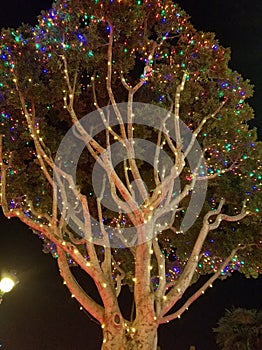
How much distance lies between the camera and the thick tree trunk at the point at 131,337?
6336 millimetres

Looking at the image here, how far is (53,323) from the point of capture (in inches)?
547

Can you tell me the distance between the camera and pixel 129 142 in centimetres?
729

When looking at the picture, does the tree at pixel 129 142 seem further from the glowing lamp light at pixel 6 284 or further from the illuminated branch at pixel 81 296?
the glowing lamp light at pixel 6 284

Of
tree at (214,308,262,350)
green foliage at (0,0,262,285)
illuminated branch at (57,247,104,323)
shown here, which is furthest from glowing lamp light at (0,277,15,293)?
tree at (214,308,262,350)

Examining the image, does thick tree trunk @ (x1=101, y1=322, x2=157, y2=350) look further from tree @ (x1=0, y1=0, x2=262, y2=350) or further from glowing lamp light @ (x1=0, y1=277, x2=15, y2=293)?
glowing lamp light @ (x1=0, y1=277, x2=15, y2=293)

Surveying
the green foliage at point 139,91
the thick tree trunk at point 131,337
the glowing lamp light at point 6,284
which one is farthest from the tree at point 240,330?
the glowing lamp light at point 6,284

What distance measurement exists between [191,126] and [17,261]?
8343 millimetres

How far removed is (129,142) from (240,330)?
38.3 feet

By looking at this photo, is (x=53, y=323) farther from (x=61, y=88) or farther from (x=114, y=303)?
(x=61, y=88)

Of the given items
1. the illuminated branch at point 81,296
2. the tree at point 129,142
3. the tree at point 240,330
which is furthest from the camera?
the tree at point 240,330

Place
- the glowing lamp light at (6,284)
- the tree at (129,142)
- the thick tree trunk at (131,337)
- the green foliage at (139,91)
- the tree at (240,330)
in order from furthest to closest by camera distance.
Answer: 1. the tree at (240,330)
2. the green foliage at (139,91)
3. the tree at (129,142)
4. the thick tree trunk at (131,337)
5. the glowing lamp light at (6,284)

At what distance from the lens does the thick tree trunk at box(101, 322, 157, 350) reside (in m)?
6.34

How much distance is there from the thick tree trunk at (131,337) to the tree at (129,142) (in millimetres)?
45

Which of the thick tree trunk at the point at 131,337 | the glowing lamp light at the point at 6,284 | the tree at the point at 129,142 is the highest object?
the tree at the point at 129,142
